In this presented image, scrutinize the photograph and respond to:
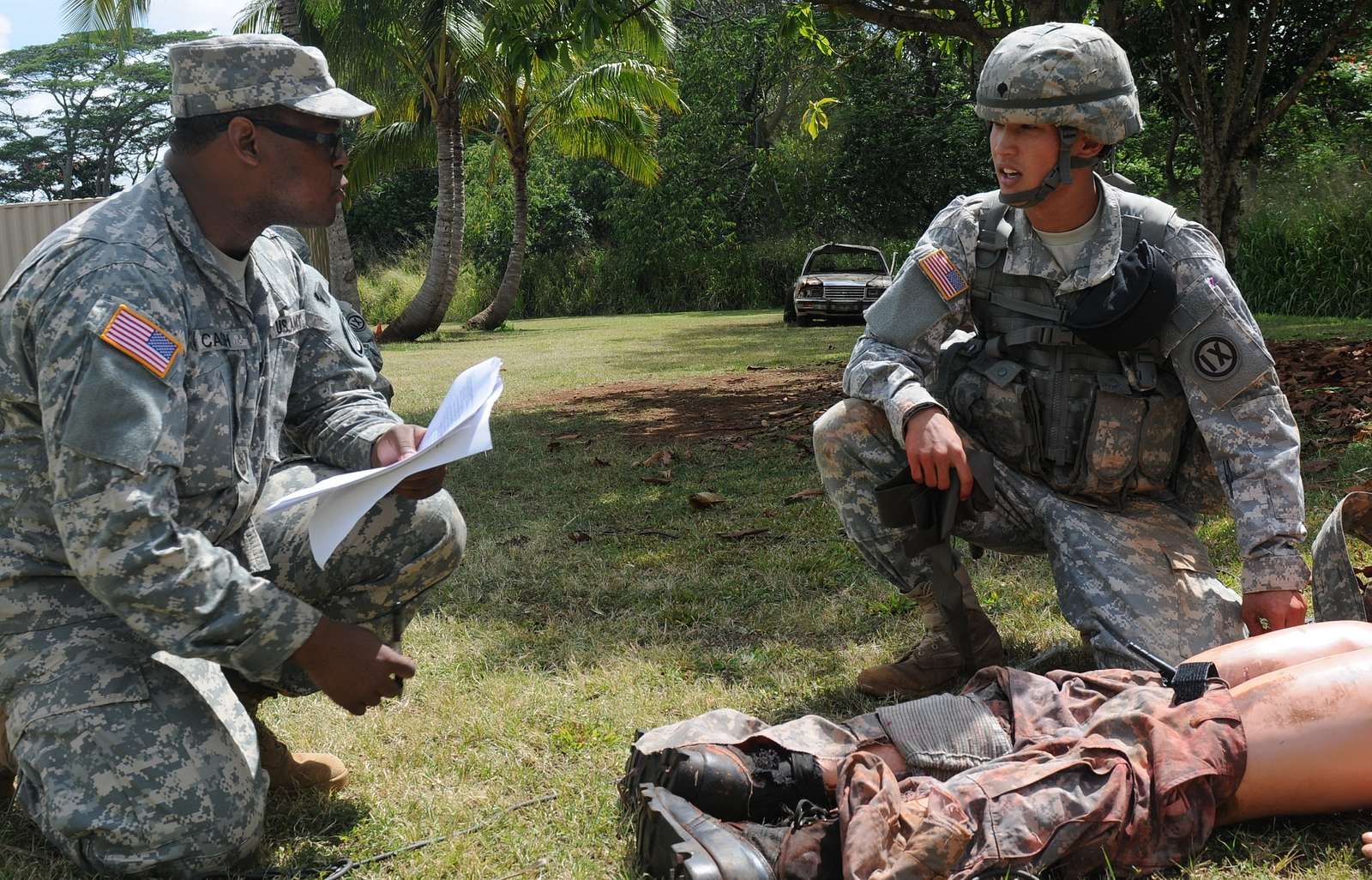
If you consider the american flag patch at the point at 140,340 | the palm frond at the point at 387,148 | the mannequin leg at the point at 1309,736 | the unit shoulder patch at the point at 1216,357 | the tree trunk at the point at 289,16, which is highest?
the tree trunk at the point at 289,16

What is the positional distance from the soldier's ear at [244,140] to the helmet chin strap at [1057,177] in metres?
1.71

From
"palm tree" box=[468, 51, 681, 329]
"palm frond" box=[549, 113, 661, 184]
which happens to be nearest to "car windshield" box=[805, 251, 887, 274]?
"palm tree" box=[468, 51, 681, 329]

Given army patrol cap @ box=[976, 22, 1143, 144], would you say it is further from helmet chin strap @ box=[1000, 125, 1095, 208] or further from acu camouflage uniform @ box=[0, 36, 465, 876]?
acu camouflage uniform @ box=[0, 36, 465, 876]

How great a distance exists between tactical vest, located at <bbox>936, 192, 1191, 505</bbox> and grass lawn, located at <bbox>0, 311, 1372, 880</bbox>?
549mm

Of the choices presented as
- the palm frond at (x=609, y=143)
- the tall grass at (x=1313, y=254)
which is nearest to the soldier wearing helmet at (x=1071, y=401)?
the tall grass at (x=1313, y=254)

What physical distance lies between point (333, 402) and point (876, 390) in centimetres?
128

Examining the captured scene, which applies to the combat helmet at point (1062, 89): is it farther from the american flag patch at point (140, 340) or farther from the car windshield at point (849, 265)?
the car windshield at point (849, 265)

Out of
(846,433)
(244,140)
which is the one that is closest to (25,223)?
(244,140)

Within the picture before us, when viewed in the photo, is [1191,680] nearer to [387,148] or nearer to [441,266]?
[441,266]

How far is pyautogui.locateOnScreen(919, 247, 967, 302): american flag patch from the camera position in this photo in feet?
10.2

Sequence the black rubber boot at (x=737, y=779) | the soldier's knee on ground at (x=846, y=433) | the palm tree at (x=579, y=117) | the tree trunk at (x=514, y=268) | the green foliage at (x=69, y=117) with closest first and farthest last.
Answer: the black rubber boot at (x=737, y=779)
the soldier's knee on ground at (x=846, y=433)
the palm tree at (x=579, y=117)
the tree trunk at (x=514, y=268)
the green foliage at (x=69, y=117)

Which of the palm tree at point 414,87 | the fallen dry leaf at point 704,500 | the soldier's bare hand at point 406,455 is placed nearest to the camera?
the soldier's bare hand at point 406,455

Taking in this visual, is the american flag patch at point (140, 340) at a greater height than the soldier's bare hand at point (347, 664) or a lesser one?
greater

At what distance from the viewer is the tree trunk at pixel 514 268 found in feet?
77.6
